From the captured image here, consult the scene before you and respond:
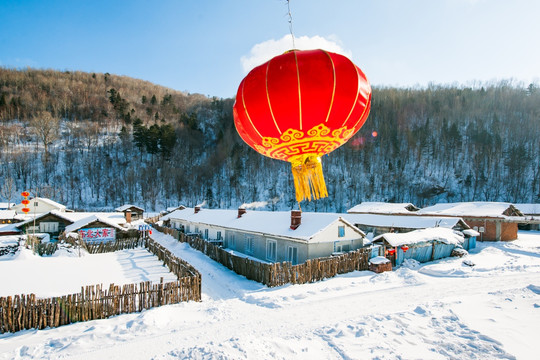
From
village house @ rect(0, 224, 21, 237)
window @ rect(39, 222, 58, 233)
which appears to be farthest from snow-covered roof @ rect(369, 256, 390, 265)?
village house @ rect(0, 224, 21, 237)

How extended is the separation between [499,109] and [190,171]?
309 ft

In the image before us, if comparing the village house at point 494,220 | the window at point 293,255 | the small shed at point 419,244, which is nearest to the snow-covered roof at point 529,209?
the village house at point 494,220

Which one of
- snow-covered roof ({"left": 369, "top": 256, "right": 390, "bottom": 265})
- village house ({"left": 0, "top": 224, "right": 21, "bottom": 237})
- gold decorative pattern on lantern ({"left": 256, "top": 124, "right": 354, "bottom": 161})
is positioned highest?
gold decorative pattern on lantern ({"left": 256, "top": 124, "right": 354, "bottom": 161})

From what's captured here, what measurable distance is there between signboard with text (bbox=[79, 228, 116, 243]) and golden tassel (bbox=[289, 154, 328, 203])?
2836 centimetres

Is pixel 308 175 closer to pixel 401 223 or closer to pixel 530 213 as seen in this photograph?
pixel 401 223

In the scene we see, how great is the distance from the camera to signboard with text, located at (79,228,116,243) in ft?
87.9

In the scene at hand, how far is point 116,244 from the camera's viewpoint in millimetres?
24984

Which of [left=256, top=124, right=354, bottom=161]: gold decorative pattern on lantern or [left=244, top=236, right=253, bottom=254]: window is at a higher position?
[left=256, top=124, right=354, bottom=161]: gold decorative pattern on lantern

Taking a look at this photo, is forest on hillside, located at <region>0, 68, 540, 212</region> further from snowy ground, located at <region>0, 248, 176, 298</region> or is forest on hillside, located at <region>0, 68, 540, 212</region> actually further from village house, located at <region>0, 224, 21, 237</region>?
snowy ground, located at <region>0, 248, 176, 298</region>

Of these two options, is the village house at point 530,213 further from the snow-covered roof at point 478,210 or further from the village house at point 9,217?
the village house at point 9,217

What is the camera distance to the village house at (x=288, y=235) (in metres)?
17.4

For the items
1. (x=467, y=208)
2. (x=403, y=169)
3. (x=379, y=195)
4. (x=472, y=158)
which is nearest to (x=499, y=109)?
(x=472, y=158)

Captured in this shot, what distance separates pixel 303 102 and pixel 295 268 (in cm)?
1093

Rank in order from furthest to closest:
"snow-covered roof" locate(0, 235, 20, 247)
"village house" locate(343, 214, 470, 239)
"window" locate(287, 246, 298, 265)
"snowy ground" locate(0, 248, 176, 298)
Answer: "village house" locate(343, 214, 470, 239) → "snow-covered roof" locate(0, 235, 20, 247) → "window" locate(287, 246, 298, 265) → "snowy ground" locate(0, 248, 176, 298)
